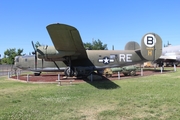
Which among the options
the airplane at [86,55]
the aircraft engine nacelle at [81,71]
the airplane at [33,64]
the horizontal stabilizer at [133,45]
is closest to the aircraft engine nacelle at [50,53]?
the airplane at [86,55]

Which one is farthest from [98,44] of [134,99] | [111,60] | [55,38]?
[134,99]

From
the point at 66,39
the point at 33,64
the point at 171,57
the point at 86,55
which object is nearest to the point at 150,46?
the point at 86,55

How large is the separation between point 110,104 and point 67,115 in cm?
210

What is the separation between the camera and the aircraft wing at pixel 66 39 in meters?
11.1

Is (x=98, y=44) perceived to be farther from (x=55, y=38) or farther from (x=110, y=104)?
(x=110, y=104)

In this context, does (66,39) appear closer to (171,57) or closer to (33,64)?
(33,64)

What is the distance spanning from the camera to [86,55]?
1792cm

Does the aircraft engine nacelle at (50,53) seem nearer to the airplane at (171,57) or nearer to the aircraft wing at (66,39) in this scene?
the aircraft wing at (66,39)

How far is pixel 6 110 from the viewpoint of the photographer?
6652mm

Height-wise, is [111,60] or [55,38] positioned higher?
[55,38]

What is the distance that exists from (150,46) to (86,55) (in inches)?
243

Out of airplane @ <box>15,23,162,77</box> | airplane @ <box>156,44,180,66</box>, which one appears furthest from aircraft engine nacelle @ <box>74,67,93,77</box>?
airplane @ <box>156,44,180,66</box>

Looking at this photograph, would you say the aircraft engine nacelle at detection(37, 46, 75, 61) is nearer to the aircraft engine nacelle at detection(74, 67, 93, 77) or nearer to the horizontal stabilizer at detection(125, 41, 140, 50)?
the aircraft engine nacelle at detection(74, 67, 93, 77)

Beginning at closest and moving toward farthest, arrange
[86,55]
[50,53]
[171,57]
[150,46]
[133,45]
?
[50,53], [150,46], [86,55], [133,45], [171,57]
